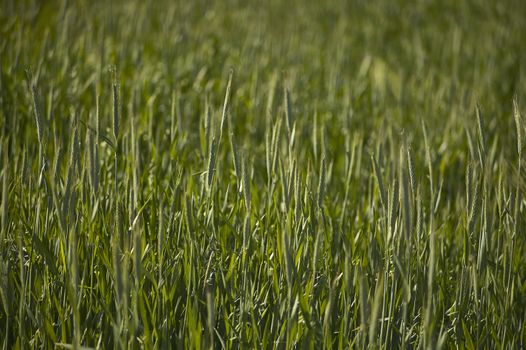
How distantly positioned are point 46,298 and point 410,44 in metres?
2.63

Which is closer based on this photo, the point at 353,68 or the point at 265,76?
the point at 265,76

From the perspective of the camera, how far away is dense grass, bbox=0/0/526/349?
788 millimetres

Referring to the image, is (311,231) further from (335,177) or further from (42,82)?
(42,82)

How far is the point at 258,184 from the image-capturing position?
1.47 metres

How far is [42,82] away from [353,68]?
1.52 m

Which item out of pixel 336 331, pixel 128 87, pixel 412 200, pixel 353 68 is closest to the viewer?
pixel 412 200

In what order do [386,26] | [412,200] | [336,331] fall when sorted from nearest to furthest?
1. [412,200]
2. [336,331]
3. [386,26]

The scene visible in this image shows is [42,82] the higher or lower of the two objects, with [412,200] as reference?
higher

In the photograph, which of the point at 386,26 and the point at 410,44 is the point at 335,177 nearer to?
the point at 410,44

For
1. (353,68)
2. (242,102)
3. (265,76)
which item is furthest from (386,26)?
(242,102)

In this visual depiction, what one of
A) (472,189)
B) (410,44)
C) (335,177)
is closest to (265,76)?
(335,177)

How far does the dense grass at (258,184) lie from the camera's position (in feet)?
2.58

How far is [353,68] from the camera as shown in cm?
256

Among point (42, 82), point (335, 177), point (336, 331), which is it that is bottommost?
point (336, 331)
